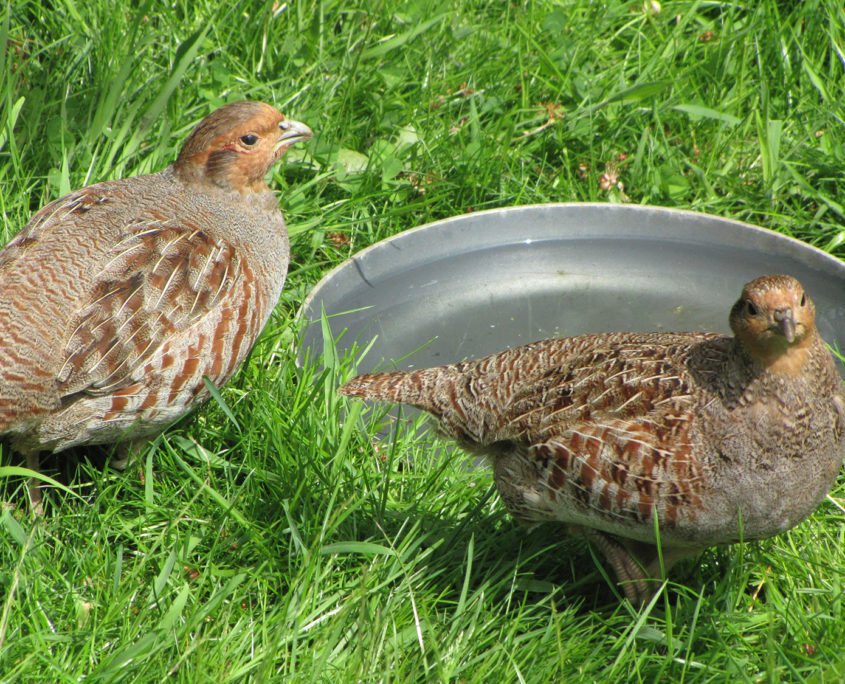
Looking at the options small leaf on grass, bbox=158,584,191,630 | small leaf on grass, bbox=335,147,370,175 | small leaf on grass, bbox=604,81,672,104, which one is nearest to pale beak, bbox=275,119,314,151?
small leaf on grass, bbox=335,147,370,175

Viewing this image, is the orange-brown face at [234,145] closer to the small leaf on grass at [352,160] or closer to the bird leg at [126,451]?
the small leaf on grass at [352,160]

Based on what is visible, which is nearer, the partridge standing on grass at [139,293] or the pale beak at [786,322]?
the pale beak at [786,322]

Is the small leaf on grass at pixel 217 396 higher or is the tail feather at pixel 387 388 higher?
the small leaf on grass at pixel 217 396

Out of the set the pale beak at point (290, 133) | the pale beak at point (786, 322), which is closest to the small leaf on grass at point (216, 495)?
the pale beak at point (290, 133)

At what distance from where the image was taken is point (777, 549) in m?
3.95

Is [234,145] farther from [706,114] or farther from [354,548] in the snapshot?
[706,114]

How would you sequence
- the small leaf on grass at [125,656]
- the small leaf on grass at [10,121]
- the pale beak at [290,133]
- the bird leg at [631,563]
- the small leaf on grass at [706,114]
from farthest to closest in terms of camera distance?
the small leaf on grass at [706,114] < the small leaf on grass at [10,121] < the pale beak at [290,133] < the bird leg at [631,563] < the small leaf on grass at [125,656]

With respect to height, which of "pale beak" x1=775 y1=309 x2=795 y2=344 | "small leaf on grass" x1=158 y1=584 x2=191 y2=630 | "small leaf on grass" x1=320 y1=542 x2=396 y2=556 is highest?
"pale beak" x1=775 y1=309 x2=795 y2=344

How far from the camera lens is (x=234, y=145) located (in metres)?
4.75

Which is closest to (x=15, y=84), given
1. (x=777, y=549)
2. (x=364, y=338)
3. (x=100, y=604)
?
(x=364, y=338)

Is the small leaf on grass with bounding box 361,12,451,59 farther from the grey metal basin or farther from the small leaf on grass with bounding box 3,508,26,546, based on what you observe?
the small leaf on grass with bounding box 3,508,26,546

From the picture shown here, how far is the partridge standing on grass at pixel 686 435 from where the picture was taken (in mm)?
3344

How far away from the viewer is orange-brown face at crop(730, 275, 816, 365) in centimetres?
321

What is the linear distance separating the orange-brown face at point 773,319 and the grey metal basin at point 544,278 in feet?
6.81
